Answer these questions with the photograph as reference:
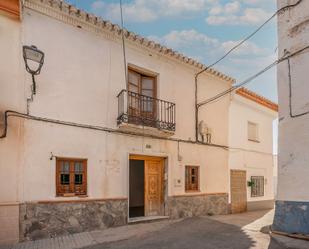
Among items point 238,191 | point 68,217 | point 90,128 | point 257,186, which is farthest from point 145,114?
point 257,186

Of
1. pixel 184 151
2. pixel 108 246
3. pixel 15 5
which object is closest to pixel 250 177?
pixel 184 151

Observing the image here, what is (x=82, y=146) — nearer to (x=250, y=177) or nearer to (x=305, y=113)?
(x=305, y=113)

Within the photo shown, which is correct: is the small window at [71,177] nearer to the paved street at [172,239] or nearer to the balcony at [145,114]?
the paved street at [172,239]

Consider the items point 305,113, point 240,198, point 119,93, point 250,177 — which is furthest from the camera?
point 250,177

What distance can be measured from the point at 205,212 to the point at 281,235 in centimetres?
534

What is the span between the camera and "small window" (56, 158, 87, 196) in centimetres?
735

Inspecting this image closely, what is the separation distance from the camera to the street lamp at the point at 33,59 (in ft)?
22.4

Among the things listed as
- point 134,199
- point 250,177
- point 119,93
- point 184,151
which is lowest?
point 134,199

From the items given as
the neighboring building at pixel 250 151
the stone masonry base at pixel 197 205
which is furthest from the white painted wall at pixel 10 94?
the neighboring building at pixel 250 151

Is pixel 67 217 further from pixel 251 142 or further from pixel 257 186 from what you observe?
pixel 257 186

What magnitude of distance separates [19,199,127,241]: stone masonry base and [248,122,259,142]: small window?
7544 mm

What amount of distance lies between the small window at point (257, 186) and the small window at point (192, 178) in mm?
3824

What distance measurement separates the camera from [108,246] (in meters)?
6.19

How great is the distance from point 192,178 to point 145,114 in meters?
3.11
